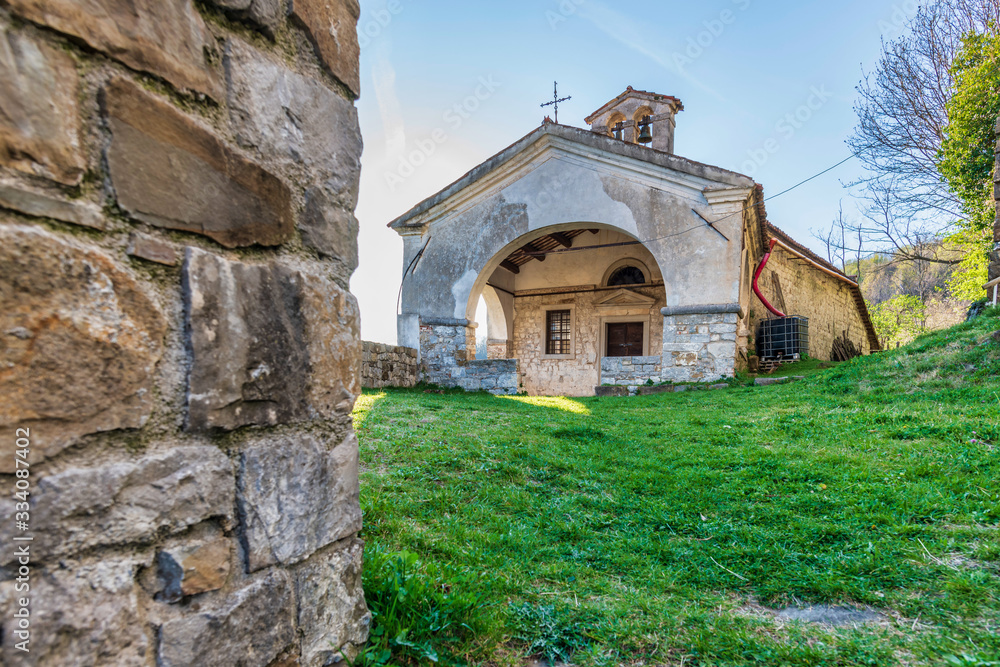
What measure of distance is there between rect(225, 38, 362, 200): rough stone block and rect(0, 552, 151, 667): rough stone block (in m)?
0.81

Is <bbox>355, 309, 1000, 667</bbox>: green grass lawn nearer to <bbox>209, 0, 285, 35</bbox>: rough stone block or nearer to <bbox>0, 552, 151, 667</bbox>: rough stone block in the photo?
<bbox>0, 552, 151, 667</bbox>: rough stone block

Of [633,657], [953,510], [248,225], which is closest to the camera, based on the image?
[248,225]

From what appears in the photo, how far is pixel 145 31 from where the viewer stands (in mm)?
→ 849

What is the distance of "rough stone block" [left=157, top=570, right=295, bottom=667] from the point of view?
84cm

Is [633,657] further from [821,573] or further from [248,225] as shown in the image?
[248,225]

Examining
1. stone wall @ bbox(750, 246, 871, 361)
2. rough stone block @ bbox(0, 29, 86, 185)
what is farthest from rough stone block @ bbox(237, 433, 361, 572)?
stone wall @ bbox(750, 246, 871, 361)

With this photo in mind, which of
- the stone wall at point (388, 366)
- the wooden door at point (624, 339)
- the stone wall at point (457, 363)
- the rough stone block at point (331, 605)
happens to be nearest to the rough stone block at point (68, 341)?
the rough stone block at point (331, 605)

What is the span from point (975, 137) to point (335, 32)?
12.3m

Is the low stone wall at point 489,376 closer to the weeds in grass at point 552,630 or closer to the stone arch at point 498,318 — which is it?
the stone arch at point 498,318

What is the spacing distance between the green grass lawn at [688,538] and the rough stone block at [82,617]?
639mm

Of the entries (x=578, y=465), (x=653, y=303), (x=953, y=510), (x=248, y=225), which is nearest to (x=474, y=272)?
(x=653, y=303)

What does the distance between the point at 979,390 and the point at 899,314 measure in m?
21.5

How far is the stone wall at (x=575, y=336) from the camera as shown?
13.4m

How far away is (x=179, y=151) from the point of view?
886 millimetres
